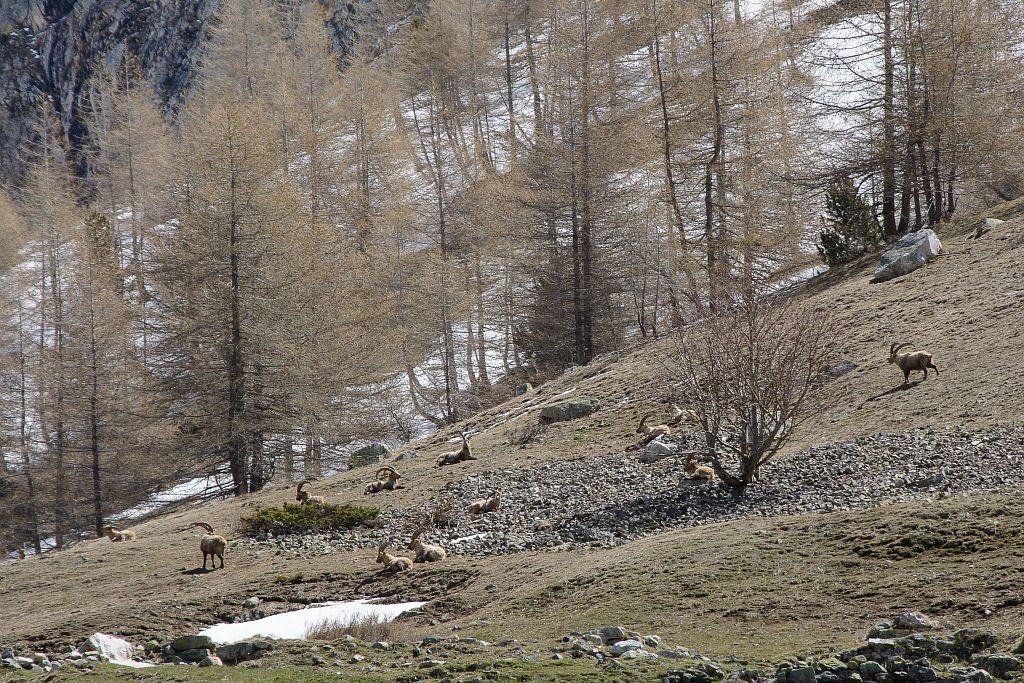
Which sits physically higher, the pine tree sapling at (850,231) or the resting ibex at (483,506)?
the pine tree sapling at (850,231)

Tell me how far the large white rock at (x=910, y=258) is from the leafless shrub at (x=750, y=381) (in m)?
10.1

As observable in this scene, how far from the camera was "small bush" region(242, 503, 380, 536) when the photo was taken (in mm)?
16812

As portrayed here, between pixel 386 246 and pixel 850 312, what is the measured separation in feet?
78.3

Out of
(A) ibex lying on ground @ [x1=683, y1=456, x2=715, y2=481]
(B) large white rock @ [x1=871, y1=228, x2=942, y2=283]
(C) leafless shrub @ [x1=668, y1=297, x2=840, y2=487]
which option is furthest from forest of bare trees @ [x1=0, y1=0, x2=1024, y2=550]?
(A) ibex lying on ground @ [x1=683, y1=456, x2=715, y2=481]

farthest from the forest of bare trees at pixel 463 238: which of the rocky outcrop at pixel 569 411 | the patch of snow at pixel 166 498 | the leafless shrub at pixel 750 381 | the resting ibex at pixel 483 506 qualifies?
the resting ibex at pixel 483 506

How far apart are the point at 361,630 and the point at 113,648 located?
8.07 ft

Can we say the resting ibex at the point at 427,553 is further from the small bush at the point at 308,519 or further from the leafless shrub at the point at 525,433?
the leafless shrub at the point at 525,433

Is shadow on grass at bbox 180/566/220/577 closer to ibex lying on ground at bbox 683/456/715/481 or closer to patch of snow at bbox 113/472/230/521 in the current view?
ibex lying on ground at bbox 683/456/715/481

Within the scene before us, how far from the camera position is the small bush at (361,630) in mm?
9406

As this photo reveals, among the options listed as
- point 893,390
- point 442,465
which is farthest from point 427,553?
point 893,390

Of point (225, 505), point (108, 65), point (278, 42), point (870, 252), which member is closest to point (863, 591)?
point (225, 505)

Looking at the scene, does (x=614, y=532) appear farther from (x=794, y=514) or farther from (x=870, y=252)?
(x=870, y=252)

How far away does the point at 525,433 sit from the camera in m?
21.2

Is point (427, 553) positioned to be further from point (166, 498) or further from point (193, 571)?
point (166, 498)
